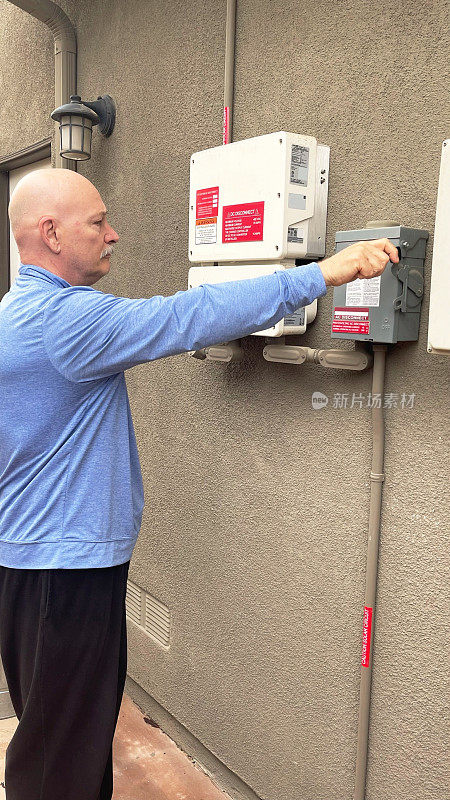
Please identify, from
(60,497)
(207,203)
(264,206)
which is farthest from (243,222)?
(60,497)

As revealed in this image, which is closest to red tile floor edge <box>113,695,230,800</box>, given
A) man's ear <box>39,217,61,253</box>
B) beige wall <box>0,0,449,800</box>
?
beige wall <box>0,0,449,800</box>

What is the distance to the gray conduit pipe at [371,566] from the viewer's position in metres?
1.81

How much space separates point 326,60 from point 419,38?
0.32 meters

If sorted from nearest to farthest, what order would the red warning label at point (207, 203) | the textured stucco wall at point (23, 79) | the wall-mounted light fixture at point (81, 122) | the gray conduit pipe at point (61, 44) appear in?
the red warning label at point (207, 203) → the wall-mounted light fixture at point (81, 122) → the gray conduit pipe at point (61, 44) → the textured stucco wall at point (23, 79)

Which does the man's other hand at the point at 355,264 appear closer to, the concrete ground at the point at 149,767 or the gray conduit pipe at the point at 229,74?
the gray conduit pipe at the point at 229,74

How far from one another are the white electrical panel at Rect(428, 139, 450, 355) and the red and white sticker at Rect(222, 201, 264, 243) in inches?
21.6

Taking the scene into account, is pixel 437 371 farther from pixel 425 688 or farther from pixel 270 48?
pixel 270 48

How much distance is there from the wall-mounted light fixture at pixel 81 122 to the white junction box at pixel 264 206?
1094mm

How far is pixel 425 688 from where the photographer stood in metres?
1.75

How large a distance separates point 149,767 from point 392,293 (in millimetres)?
1959

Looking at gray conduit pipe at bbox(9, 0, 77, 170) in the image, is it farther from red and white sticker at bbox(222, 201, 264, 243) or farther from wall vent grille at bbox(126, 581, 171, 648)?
wall vent grille at bbox(126, 581, 171, 648)

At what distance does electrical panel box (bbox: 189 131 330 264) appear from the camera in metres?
1.86

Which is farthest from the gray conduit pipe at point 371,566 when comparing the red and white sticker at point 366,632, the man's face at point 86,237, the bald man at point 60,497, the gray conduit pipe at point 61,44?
the gray conduit pipe at point 61,44

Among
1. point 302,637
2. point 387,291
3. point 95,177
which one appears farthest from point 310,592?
point 95,177
